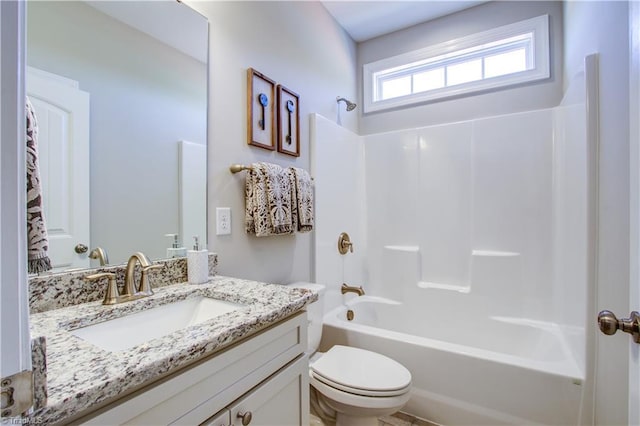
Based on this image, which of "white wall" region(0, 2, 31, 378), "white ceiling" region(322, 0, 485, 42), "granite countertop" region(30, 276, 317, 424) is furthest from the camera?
"white ceiling" region(322, 0, 485, 42)

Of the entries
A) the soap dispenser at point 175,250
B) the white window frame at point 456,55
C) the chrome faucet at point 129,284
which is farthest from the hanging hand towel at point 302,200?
the white window frame at point 456,55

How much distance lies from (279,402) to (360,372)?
640 mm

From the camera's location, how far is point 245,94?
1.48m

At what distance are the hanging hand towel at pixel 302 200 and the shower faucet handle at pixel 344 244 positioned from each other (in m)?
0.64

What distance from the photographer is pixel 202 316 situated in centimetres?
103

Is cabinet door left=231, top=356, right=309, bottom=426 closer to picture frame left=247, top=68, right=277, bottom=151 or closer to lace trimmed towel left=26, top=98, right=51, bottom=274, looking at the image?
lace trimmed towel left=26, top=98, right=51, bottom=274

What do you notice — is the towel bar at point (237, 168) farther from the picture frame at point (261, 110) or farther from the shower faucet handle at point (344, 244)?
the shower faucet handle at point (344, 244)

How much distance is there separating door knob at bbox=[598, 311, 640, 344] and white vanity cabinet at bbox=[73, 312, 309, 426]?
0.82 metres

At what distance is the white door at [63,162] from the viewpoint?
844mm

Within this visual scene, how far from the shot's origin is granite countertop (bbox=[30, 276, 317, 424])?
1.50ft

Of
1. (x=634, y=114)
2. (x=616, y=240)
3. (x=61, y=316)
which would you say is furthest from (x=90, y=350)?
(x=616, y=240)

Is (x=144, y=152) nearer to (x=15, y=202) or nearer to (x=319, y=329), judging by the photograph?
(x=15, y=202)

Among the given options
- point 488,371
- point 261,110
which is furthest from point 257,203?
point 488,371

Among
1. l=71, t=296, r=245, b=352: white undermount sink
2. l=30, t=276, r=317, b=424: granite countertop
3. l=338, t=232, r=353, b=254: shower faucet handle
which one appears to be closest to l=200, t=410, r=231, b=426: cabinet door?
l=30, t=276, r=317, b=424: granite countertop
